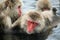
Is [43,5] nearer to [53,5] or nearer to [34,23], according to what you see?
[53,5]

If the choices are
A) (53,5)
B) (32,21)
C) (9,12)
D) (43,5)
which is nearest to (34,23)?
(32,21)

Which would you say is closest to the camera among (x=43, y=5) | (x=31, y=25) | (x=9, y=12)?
(x=31, y=25)

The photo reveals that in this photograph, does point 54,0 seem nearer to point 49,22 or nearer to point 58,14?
point 58,14

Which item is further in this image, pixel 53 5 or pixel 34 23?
pixel 53 5

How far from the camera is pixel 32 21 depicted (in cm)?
683

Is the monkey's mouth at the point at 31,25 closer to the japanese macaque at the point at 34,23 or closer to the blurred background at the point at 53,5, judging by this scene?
the japanese macaque at the point at 34,23

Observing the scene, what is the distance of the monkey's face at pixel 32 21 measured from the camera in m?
6.82

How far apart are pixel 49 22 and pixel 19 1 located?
2.70ft

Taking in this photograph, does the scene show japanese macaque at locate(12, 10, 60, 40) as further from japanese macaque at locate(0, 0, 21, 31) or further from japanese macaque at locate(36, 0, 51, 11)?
japanese macaque at locate(36, 0, 51, 11)

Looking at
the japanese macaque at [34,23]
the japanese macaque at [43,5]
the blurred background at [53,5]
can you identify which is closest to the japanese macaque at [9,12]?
the japanese macaque at [34,23]

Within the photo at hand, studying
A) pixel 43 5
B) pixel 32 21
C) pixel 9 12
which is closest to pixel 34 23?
pixel 32 21

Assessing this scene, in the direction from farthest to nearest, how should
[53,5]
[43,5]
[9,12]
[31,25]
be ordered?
[53,5] → [43,5] → [9,12] → [31,25]

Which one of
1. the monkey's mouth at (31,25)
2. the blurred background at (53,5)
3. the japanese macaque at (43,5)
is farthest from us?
the japanese macaque at (43,5)

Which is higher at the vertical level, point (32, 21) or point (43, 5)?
point (43, 5)
